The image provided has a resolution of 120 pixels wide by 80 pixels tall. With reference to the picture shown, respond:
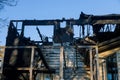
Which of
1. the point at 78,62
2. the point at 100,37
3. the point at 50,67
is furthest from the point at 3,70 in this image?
the point at 100,37

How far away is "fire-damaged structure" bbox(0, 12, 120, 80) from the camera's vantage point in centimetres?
1616

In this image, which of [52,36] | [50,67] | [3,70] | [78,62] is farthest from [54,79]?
[52,36]

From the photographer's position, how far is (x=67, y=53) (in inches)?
787

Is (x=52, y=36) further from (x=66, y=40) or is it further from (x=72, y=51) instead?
(x=72, y=51)

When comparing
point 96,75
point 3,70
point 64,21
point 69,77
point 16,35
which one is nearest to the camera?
point 96,75

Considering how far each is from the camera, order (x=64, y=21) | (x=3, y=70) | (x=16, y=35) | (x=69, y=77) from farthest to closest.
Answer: (x=64, y=21) → (x=16, y=35) → (x=69, y=77) → (x=3, y=70)

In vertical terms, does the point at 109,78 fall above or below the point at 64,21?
below

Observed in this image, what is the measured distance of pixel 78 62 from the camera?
19.3m

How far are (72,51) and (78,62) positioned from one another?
1.10 metres

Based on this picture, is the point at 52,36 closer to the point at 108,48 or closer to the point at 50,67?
the point at 50,67

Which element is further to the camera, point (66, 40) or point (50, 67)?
point (66, 40)

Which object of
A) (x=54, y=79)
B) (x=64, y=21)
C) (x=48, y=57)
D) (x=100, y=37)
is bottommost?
(x=54, y=79)

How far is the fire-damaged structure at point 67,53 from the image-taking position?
16.2 metres

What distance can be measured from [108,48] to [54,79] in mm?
4023
